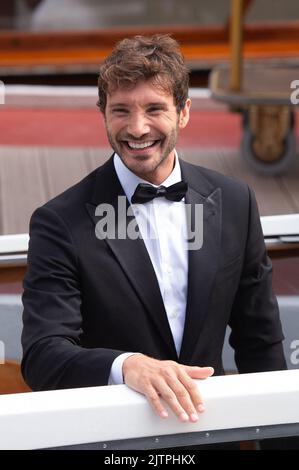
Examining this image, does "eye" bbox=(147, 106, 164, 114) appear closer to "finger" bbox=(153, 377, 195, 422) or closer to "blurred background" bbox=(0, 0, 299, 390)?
"finger" bbox=(153, 377, 195, 422)

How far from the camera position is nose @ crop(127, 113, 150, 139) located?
163cm

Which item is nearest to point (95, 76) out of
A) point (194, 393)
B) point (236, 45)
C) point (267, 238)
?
point (236, 45)

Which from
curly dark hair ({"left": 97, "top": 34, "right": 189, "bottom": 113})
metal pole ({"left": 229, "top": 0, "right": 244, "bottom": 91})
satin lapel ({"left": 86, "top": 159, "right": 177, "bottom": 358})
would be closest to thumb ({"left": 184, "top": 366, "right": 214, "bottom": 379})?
satin lapel ({"left": 86, "top": 159, "right": 177, "bottom": 358})

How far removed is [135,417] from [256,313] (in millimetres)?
474

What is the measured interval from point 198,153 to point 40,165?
966 mm

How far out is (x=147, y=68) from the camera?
5.33 ft

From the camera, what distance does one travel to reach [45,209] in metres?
1.73

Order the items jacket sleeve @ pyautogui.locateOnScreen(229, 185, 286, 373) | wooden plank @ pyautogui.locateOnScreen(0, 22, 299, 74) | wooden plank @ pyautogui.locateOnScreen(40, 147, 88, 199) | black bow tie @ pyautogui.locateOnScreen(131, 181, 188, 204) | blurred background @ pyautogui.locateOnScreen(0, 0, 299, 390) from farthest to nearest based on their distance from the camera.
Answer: wooden plank @ pyautogui.locateOnScreen(0, 22, 299, 74) → blurred background @ pyautogui.locateOnScreen(0, 0, 299, 390) → wooden plank @ pyautogui.locateOnScreen(40, 147, 88, 199) → jacket sleeve @ pyautogui.locateOnScreen(229, 185, 286, 373) → black bow tie @ pyautogui.locateOnScreen(131, 181, 188, 204)

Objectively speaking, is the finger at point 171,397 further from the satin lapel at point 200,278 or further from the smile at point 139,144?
the smile at point 139,144

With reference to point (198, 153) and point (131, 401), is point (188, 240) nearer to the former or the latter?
point (131, 401)

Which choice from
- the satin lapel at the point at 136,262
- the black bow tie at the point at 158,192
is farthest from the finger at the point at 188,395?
the black bow tie at the point at 158,192

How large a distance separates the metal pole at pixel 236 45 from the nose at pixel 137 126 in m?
3.43

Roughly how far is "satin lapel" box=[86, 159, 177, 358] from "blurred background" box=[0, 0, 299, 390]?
3786 millimetres

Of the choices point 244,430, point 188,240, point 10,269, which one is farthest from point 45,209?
point 10,269
